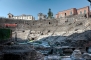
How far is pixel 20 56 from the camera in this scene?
32.1ft

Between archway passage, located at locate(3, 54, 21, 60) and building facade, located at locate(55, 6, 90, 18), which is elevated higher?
building facade, located at locate(55, 6, 90, 18)

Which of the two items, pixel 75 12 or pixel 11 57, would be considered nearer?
pixel 11 57

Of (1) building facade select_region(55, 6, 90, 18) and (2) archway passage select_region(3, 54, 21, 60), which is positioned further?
(1) building facade select_region(55, 6, 90, 18)

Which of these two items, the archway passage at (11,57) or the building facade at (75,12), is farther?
the building facade at (75,12)

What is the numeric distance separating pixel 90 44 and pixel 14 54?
14583 mm

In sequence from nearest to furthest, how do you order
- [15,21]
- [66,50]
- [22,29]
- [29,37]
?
1. [66,50]
2. [29,37]
3. [22,29]
4. [15,21]

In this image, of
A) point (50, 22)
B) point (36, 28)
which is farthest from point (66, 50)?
point (50, 22)

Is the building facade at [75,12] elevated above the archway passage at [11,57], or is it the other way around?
the building facade at [75,12]

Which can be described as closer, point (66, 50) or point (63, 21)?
point (66, 50)

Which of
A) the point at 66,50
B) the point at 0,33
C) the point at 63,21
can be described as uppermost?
the point at 63,21

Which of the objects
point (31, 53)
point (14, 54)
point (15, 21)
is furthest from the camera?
point (15, 21)

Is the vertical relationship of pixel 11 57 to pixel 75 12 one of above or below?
below

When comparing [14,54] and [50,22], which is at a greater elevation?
[50,22]

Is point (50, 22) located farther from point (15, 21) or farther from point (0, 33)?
point (0, 33)
